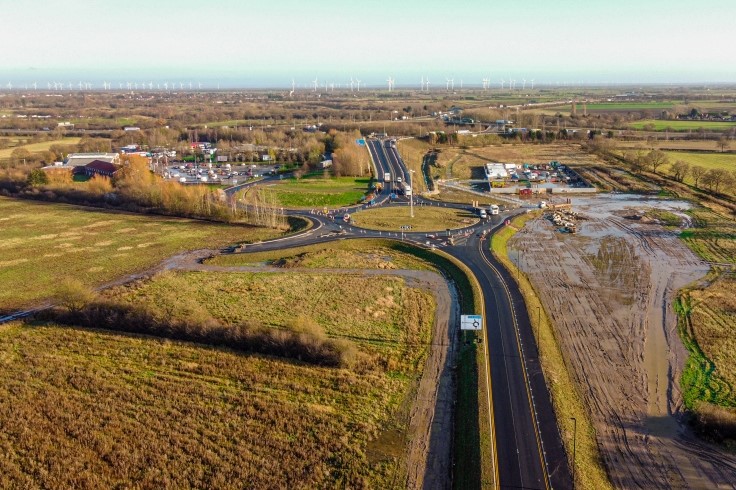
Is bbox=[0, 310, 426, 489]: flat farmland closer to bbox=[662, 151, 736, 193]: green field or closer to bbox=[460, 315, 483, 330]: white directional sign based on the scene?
bbox=[460, 315, 483, 330]: white directional sign

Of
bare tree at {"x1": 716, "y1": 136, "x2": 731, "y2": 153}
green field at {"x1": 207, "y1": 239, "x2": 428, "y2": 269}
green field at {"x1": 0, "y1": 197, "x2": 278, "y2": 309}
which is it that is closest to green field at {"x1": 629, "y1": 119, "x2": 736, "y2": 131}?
bare tree at {"x1": 716, "y1": 136, "x2": 731, "y2": 153}

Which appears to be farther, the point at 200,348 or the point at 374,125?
the point at 374,125

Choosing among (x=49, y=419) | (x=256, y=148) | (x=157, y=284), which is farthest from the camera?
(x=256, y=148)

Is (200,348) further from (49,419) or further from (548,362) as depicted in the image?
(548,362)

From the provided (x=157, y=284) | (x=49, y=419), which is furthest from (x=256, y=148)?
(x=49, y=419)

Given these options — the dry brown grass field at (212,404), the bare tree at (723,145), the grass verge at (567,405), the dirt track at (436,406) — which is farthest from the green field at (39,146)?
the bare tree at (723,145)

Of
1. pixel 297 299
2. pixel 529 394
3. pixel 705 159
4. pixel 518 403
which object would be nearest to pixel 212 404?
pixel 297 299

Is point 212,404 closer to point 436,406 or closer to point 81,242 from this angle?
point 436,406
